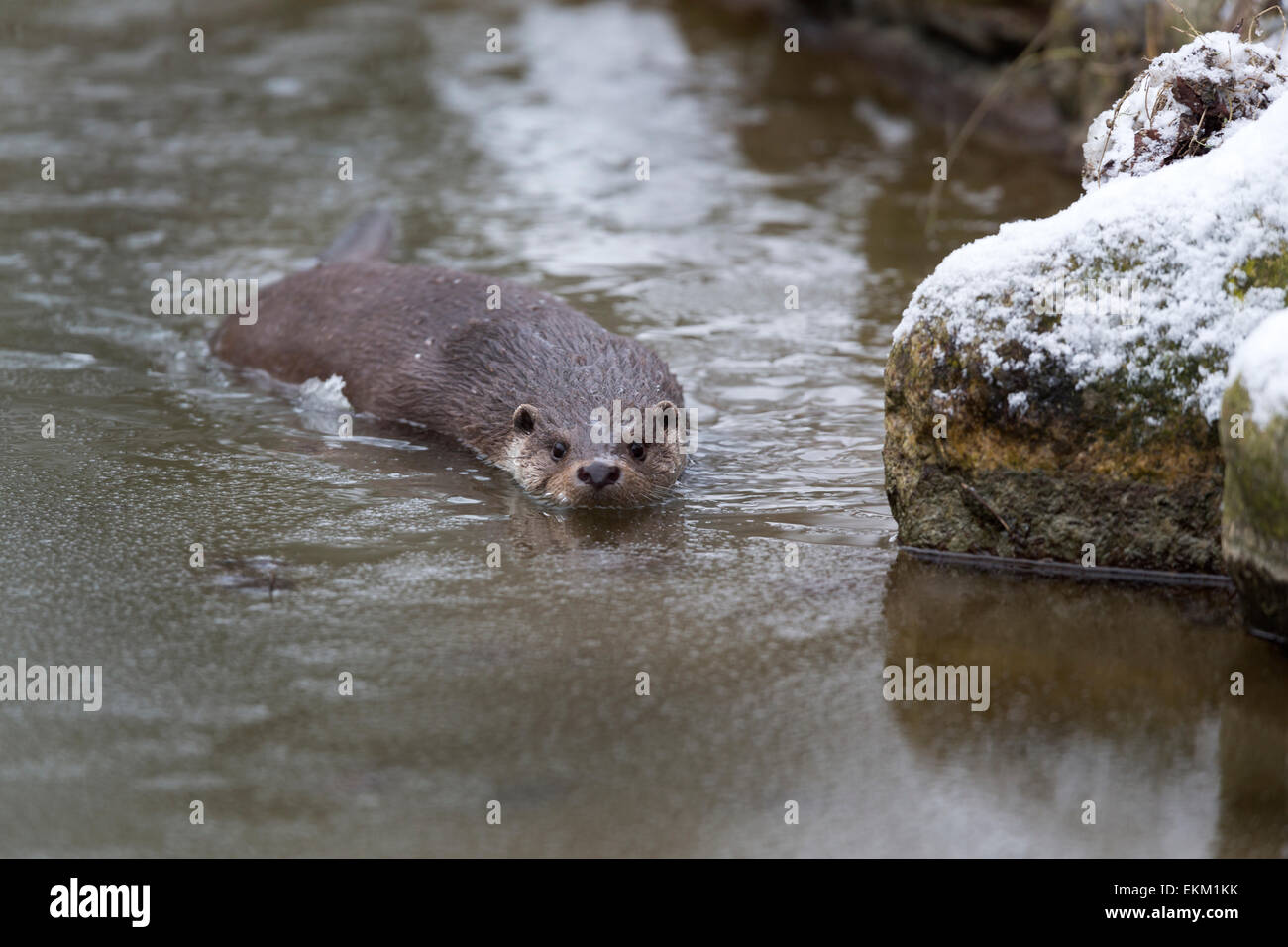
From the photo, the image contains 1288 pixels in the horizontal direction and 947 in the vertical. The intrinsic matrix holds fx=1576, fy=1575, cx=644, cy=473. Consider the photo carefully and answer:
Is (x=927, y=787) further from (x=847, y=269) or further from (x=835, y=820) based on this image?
(x=847, y=269)

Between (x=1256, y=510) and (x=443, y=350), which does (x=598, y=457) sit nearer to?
(x=443, y=350)

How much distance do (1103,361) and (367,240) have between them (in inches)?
171

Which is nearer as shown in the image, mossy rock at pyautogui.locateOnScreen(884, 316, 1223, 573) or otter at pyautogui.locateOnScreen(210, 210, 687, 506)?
mossy rock at pyautogui.locateOnScreen(884, 316, 1223, 573)

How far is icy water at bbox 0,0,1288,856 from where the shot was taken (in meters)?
3.26

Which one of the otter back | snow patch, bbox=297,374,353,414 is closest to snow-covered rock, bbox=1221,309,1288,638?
the otter back

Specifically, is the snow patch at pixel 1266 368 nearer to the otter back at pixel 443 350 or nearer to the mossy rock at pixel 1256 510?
the mossy rock at pixel 1256 510

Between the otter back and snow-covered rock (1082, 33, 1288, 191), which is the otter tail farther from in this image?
snow-covered rock (1082, 33, 1288, 191)

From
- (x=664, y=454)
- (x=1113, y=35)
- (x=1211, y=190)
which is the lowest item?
(x=664, y=454)

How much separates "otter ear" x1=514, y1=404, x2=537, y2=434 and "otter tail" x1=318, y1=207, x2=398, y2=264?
2.12 meters

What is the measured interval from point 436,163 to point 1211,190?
22.7ft

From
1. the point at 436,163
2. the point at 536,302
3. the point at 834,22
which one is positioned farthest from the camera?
the point at 834,22

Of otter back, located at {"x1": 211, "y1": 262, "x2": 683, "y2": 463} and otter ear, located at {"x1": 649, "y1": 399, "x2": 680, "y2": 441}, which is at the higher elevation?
otter back, located at {"x1": 211, "y1": 262, "x2": 683, "y2": 463}

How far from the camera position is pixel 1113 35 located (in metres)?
9.45

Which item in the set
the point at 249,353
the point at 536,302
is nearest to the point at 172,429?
the point at 249,353
